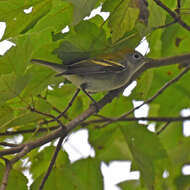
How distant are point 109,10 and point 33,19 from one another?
1.23ft

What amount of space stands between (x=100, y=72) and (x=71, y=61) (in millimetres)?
554

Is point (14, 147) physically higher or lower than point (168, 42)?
lower

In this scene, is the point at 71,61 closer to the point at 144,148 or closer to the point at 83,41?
the point at 83,41

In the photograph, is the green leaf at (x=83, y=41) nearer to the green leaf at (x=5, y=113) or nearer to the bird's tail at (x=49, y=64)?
the bird's tail at (x=49, y=64)

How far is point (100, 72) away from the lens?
8.91ft

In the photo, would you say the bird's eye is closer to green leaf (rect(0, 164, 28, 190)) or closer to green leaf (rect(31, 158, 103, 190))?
green leaf (rect(31, 158, 103, 190))

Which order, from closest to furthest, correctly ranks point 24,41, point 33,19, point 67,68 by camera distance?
1. point 24,41
2. point 33,19
3. point 67,68

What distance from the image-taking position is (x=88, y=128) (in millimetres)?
2658

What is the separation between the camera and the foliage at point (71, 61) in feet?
5.67

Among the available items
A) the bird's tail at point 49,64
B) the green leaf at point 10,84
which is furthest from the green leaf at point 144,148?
the green leaf at point 10,84

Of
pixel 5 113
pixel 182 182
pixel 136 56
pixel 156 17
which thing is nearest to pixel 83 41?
pixel 156 17

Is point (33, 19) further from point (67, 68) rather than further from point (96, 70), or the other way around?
point (96, 70)

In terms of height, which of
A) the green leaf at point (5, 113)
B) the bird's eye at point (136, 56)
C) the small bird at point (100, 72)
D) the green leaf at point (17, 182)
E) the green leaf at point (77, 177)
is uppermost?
the bird's eye at point (136, 56)

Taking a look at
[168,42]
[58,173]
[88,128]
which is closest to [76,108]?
[88,128]
